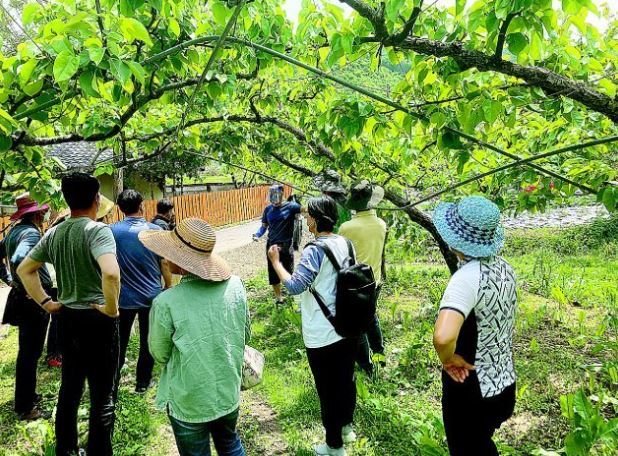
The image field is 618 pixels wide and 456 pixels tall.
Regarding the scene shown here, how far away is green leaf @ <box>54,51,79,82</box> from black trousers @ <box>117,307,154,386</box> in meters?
2.79

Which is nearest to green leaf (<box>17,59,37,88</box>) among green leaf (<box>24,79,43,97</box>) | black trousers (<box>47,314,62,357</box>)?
green leaf (<box>24,79,43,97</box>)

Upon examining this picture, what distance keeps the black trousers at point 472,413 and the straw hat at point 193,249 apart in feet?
4.08

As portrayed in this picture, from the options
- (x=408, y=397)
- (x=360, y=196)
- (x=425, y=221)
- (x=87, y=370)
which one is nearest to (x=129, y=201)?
(x=87, y=370)

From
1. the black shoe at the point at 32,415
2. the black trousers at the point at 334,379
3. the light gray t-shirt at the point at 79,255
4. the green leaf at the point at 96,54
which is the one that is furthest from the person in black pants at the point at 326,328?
the black shoe at the point at 32,415

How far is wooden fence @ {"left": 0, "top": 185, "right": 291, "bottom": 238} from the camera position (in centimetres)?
1748

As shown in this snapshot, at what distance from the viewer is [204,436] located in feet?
7.54

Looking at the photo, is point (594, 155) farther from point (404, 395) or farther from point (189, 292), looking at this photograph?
point (189, 292)

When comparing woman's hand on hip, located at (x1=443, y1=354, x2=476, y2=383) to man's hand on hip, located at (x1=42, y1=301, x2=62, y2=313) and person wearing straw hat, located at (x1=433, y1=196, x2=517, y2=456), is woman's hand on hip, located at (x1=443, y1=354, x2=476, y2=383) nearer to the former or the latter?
person wearing straw hat, located at (x1=433, y1=196, x2=517, y2=456)

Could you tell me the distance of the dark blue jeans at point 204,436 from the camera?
2.25 m

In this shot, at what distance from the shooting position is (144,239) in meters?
2.47

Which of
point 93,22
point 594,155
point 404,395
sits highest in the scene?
point 93,22

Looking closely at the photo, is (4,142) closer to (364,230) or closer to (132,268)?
(132,268)

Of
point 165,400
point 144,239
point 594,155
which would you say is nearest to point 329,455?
point 165,400

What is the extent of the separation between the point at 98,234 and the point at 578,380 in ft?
13.4
